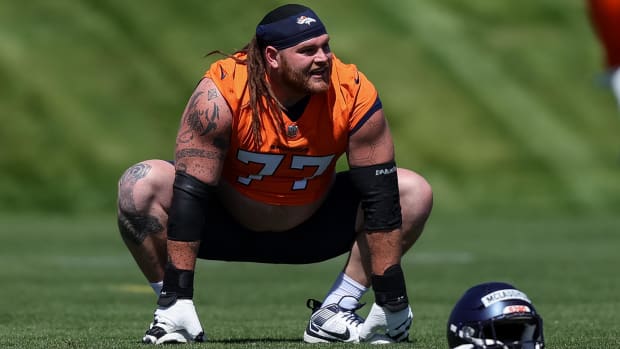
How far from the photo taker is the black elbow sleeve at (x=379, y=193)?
5750 millimetres

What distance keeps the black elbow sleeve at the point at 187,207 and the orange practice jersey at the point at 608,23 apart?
2.61m

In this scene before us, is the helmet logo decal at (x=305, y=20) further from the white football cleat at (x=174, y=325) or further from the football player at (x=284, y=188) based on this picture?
the white football cleat at (x=174, y=325)

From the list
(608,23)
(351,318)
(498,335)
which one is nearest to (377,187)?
(351,318)

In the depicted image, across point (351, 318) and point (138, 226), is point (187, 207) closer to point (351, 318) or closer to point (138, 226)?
point (138, 226)

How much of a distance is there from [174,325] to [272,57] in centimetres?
121

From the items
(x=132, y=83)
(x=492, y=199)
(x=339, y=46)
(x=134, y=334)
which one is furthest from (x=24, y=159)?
(x=134, y=334)

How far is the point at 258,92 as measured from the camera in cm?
563

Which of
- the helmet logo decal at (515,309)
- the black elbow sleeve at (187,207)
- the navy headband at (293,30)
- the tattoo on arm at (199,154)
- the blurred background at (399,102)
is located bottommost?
the blurred background at (399,102)

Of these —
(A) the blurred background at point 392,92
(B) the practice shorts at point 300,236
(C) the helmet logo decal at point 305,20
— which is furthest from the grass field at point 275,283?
(C) the helmet logo decal at point 305,20

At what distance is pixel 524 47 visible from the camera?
18.4 meters

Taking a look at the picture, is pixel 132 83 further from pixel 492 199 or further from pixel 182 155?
pixel 182 155

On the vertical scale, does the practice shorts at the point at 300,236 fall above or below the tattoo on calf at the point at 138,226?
below

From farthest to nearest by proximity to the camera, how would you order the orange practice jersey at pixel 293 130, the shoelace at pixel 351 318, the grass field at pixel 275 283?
1. the grass field at pixel 275 283
2. the shoelace at pixel 351 318
3. the orange practice jersey at pixel 293 130

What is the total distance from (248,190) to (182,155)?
0.44m
